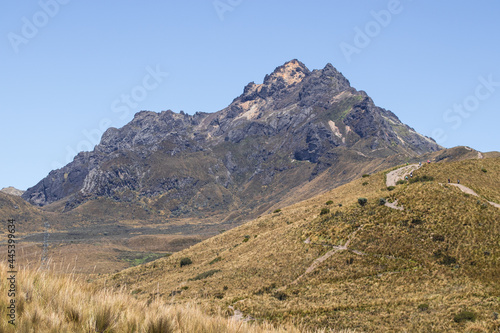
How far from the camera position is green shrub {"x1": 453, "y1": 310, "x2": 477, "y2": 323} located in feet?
82.1

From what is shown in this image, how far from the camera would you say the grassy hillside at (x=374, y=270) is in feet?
92.7

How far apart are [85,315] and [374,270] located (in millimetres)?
38970

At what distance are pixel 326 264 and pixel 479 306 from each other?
18693mm

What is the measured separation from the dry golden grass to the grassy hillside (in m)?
17.8

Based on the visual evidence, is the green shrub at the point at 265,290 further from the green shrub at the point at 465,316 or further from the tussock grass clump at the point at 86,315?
the tussock grass clump at the point at 86,315

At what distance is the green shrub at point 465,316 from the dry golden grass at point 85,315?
24.0m

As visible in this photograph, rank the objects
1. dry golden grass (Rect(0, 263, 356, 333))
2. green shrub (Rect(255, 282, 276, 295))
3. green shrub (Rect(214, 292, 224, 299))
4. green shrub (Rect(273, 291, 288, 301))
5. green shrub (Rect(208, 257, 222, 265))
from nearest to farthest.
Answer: dry golden grass (Rect(0, 263, 356, 333)) < green shrub (Rect(273, 291, 288, 301)) < green shrub (Rect(214, 292, 224, 299)) < green shrub (Rect(255, 282, 276, 295)) < green shrub (Rect(208, 257, 222, 265))

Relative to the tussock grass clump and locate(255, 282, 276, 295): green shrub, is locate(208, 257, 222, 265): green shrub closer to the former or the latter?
locate(255, 282, 276, 295): green shrub

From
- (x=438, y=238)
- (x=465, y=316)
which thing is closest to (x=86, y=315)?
(x=465, y=316)

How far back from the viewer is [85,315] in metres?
5.95

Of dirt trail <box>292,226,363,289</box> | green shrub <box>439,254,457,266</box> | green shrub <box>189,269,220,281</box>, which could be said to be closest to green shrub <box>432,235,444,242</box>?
green shrub <box>439,254,457,266</box>

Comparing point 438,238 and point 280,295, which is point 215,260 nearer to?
point 280,295

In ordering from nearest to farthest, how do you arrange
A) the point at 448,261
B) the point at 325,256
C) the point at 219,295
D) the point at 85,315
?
1. the point at 85,315
2. the point at 448,261
3. the point at 219,295
4. the point at 325,256

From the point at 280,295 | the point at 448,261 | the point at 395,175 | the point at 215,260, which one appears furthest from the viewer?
the point at 395,175
